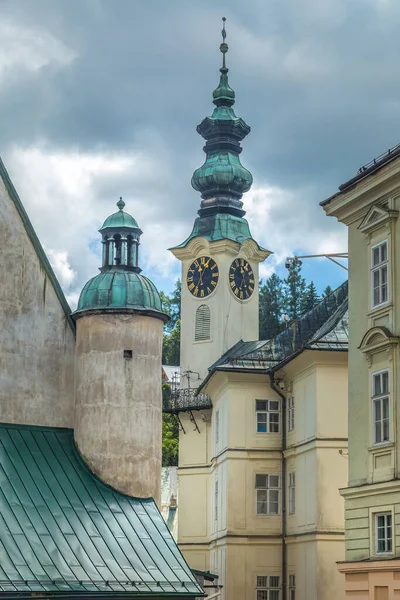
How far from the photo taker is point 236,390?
45.4 metres

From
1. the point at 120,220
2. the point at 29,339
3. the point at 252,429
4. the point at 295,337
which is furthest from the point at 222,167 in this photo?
the point at 29,339

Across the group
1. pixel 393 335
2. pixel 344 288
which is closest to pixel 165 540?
pixel 393 335

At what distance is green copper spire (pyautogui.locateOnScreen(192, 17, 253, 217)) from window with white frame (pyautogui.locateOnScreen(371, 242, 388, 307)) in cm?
3211

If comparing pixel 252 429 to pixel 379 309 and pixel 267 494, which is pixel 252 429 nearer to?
pixel 267 494

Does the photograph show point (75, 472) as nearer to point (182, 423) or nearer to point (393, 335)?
point (393, 335)

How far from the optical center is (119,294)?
30.3 meters

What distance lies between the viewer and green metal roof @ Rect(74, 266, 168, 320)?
99.2ft

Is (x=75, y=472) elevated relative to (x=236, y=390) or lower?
lower


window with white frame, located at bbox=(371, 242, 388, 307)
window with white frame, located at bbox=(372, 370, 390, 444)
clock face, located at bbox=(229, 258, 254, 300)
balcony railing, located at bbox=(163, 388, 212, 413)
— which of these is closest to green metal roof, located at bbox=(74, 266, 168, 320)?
window with white frame, located at bbox=(371, 242, 388, 307)

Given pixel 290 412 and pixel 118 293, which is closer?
pixel 118 293

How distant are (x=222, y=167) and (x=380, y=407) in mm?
34978

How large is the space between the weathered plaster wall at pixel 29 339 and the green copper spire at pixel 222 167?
103 ft

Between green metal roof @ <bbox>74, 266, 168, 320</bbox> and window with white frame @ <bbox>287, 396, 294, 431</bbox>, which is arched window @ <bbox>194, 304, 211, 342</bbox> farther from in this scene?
green metal roof @ <bbox>74, 266, 168, 320</bbox>

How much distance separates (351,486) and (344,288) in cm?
1780
